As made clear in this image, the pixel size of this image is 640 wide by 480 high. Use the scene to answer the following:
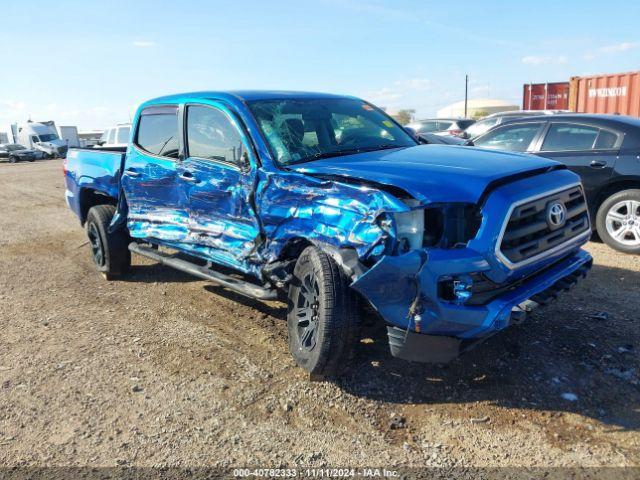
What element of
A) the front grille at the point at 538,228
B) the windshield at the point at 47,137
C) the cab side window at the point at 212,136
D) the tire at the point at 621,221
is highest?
the cab side window at the point at 212,136

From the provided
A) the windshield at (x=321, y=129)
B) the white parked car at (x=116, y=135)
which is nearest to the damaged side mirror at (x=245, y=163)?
the windshield at (x=321, y=129)

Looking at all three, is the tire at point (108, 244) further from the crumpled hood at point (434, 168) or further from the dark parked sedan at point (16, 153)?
the dark parked sedan at point (16, 153)

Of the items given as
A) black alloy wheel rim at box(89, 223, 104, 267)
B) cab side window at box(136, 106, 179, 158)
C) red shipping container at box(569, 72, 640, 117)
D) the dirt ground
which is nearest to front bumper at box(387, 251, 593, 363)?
the dirt ground

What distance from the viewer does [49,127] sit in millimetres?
44656

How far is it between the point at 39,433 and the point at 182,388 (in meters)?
0.86

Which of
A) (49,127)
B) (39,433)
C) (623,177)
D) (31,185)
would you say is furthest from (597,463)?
(49,127)

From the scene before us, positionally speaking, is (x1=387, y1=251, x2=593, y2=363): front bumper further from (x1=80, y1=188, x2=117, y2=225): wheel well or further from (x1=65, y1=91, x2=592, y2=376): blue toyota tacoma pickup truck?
(x1=80, y1=188, x2=117, y2=225): wheel well

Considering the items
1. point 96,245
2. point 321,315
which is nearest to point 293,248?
point 321,315

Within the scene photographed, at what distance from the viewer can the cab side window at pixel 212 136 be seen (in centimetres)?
441

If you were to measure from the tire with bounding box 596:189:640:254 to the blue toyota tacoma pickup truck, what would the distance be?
2872 mm

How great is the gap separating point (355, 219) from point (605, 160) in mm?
4719

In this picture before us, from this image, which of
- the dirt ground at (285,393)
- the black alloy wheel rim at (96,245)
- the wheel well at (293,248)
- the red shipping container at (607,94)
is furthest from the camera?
the red shipping container at (607,94)

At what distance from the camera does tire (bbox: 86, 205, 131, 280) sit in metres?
6.28

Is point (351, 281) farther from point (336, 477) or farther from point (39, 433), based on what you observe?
point (39, 433)
